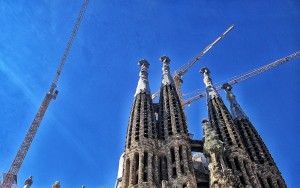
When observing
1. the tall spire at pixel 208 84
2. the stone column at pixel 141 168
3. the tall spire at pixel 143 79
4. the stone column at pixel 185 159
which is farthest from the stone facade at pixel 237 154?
the tall spire at pixel 143 79

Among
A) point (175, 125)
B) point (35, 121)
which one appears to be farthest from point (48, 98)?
point (175, 125)

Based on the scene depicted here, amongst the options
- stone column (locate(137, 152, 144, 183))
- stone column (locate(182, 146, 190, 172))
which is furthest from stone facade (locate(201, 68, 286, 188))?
stone column (locate(137, 152, 144, 183))

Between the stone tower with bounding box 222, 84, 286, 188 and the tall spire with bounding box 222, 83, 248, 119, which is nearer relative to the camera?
the stone tower with bounding box 222, 84, 286, 188

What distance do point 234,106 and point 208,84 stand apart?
4.48 meters

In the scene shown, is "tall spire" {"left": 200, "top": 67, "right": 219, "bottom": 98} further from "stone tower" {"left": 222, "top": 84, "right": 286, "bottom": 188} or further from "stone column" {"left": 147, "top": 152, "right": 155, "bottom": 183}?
"stone column" {"left": 147, "top": 152, "right": 155, "bottom": 183}

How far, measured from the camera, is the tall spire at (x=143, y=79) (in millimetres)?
44938

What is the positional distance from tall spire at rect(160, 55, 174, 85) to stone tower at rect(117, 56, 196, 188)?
2.95 meters

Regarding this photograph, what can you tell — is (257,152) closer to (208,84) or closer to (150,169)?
(150,169)

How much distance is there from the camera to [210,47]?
73312mm

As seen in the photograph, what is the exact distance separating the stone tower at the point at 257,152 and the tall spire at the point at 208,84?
2.35 metres

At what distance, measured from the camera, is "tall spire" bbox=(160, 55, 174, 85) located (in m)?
47.8

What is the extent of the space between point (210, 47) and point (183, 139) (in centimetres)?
3833

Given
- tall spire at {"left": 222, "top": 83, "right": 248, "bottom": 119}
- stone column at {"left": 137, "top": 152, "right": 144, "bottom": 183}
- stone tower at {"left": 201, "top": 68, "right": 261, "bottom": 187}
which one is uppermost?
tall spire at {"left": 222, "top": 83, "right": 248, "bottom": 119}

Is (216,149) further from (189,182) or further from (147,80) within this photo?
(147,80)
